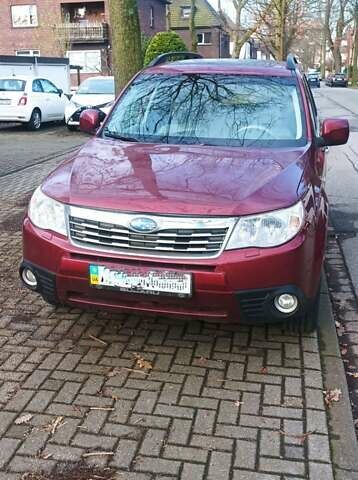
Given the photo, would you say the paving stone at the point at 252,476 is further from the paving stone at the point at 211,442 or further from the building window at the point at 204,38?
the building window at the point at 204,38

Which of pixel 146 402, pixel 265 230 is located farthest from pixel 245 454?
pixel 265 230

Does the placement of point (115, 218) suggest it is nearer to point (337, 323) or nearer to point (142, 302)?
point (142, 302)

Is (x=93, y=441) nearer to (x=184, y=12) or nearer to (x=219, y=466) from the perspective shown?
(x=219, y=466)

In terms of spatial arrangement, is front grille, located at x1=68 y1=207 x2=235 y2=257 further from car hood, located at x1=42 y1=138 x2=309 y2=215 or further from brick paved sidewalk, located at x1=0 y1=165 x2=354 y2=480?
brick paved sidewalk, located at x1=0 y1=165 x2=354 y2=480

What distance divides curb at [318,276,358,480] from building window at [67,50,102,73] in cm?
4300

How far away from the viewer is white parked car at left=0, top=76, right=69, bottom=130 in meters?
18.1

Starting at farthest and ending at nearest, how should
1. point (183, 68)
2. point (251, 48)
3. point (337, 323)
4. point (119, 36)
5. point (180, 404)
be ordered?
point (251, 48) < point (119, 36) < point (183, 68) < point (337, 323) < point (180, 404)

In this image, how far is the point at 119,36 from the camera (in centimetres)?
832

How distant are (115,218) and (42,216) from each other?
55 cm

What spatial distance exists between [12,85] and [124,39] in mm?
11135

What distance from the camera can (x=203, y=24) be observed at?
5912 centimetres

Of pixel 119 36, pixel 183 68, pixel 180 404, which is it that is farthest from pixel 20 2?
pixel 180 404

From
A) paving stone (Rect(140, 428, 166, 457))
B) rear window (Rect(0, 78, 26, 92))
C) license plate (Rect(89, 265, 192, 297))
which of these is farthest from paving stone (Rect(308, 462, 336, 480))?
rear window (Rect(0, 78, 26, 92))

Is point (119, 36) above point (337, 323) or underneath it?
above
